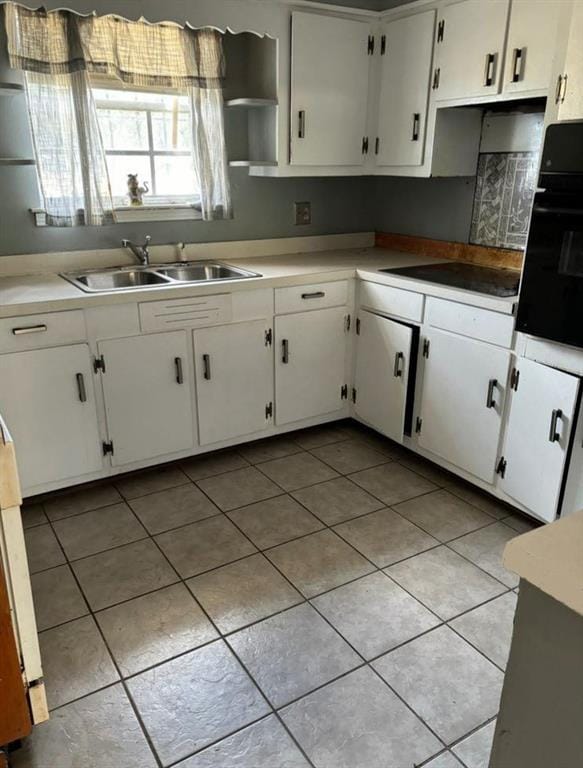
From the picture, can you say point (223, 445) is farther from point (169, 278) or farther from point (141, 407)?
point (169, 278)

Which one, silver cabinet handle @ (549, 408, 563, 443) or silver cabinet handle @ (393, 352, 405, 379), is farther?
silver cabinet handle @ (393, 352, 405, 379)

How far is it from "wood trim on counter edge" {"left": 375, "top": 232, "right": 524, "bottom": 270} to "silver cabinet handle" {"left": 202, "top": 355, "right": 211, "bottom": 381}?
1.46m

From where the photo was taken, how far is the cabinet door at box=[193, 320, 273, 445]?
2.75 m

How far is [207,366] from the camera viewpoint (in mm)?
2758

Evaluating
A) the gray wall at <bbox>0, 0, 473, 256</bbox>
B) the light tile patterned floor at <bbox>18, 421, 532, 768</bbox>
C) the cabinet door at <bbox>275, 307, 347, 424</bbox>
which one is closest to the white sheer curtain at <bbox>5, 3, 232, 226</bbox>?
the gray wall at <bbox>0, 0, 473, 256</bbox>

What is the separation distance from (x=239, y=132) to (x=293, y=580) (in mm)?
2283

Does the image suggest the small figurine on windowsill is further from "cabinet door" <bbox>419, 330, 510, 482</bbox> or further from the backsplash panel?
the backsplash panel

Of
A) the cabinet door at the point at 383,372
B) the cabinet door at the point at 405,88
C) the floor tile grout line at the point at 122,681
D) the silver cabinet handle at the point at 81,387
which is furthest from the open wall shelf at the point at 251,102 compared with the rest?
the floor tile grout line at the point at 122,681

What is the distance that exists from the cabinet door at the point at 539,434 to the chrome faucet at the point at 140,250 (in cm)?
181

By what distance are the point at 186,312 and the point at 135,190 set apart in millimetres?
789

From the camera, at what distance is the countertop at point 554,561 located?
0.70m

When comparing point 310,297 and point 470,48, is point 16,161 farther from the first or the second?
point 470,48

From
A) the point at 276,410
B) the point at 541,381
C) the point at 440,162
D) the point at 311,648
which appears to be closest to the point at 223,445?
the point at 276,410

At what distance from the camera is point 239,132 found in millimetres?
3148
